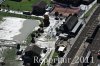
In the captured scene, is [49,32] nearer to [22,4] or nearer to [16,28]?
[16,28]

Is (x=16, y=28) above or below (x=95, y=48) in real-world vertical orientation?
above

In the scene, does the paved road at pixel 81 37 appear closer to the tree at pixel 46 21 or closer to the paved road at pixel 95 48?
the paved road at pixel 95 48

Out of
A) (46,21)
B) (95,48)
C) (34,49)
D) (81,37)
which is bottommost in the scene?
(95,48)

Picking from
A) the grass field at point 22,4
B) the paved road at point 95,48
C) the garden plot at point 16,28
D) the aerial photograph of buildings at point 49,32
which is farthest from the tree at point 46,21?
the paved road at point 95,48

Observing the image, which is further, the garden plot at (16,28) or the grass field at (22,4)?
the grass field at (22,4)

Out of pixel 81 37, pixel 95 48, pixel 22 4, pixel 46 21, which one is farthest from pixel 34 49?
pixel 22 4

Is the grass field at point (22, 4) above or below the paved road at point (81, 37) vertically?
above

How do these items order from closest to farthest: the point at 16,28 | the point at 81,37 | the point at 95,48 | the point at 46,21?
1. the point at 95,48
2. the point at 81,37
3. the point at 16,28
4. the point at 46,21

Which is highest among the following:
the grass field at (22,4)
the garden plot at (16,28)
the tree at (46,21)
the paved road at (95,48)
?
the grass field at (22,4)

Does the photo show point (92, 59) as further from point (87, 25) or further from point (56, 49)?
point (87, 25)
